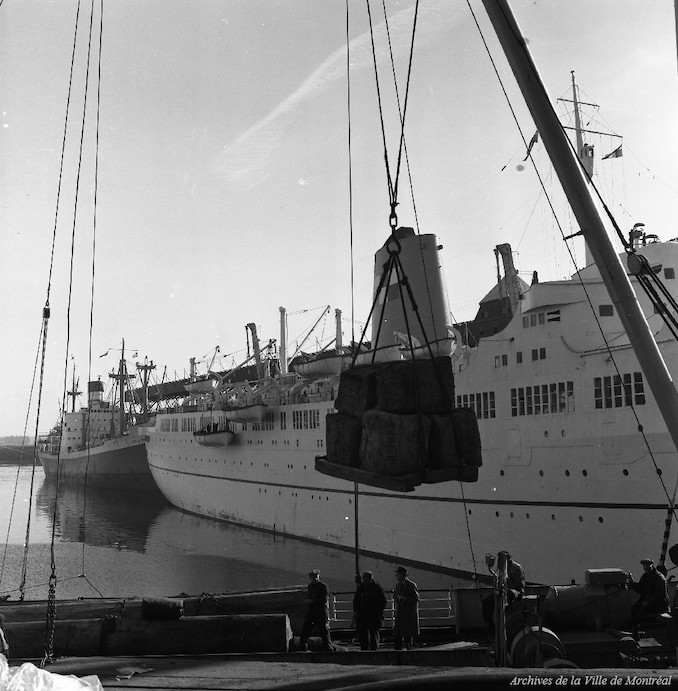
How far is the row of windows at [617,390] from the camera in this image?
13742mm

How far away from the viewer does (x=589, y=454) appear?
46.8ft

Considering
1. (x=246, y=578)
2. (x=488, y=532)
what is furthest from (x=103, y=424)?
(x=488, y=532)

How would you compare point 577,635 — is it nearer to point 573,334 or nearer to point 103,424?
point 573,334

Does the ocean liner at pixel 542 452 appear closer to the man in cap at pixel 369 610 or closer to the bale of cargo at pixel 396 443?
the man in cap at pixel 369 610

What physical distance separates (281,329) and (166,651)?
30743mm

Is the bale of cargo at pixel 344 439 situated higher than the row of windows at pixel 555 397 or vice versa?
the row of windows at pixel 555 397

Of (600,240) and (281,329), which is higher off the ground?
(281,329)

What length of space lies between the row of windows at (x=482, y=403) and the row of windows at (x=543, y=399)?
2.53 feet

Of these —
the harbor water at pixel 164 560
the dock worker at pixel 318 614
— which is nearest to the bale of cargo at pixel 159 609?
the dock worker at pixel 318 614

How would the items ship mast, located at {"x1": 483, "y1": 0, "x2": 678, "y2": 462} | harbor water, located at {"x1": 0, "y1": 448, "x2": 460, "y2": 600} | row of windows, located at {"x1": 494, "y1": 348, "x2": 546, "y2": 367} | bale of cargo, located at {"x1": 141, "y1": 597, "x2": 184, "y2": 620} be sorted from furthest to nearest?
harbor water, located at {"x1": 0, "y1": 448, "x2": 460, "y2": 600}, row of windows, located at {"x1": 494, "y1": 348, "x2": 546, "y2": 367}, bale of cargo, located at {"x1": 141, "y1": 597, "x2": 184, "y2": 620}, ship mast, located at {"x1": 483, "y1": 0, "x2": 678, "y2": 462}

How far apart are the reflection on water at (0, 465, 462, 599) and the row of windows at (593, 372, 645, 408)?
663 centimetres

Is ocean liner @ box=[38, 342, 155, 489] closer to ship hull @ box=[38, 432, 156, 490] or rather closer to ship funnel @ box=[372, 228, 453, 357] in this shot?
ship hull @ box=[38, 432, 156, 490]

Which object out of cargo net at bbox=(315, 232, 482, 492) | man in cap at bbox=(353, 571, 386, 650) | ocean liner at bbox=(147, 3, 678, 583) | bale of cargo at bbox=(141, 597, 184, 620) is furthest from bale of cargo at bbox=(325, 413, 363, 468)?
ocean liner at bbox=(147, 3, 678, 583)

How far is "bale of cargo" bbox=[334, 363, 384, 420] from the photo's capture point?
13.8ft
